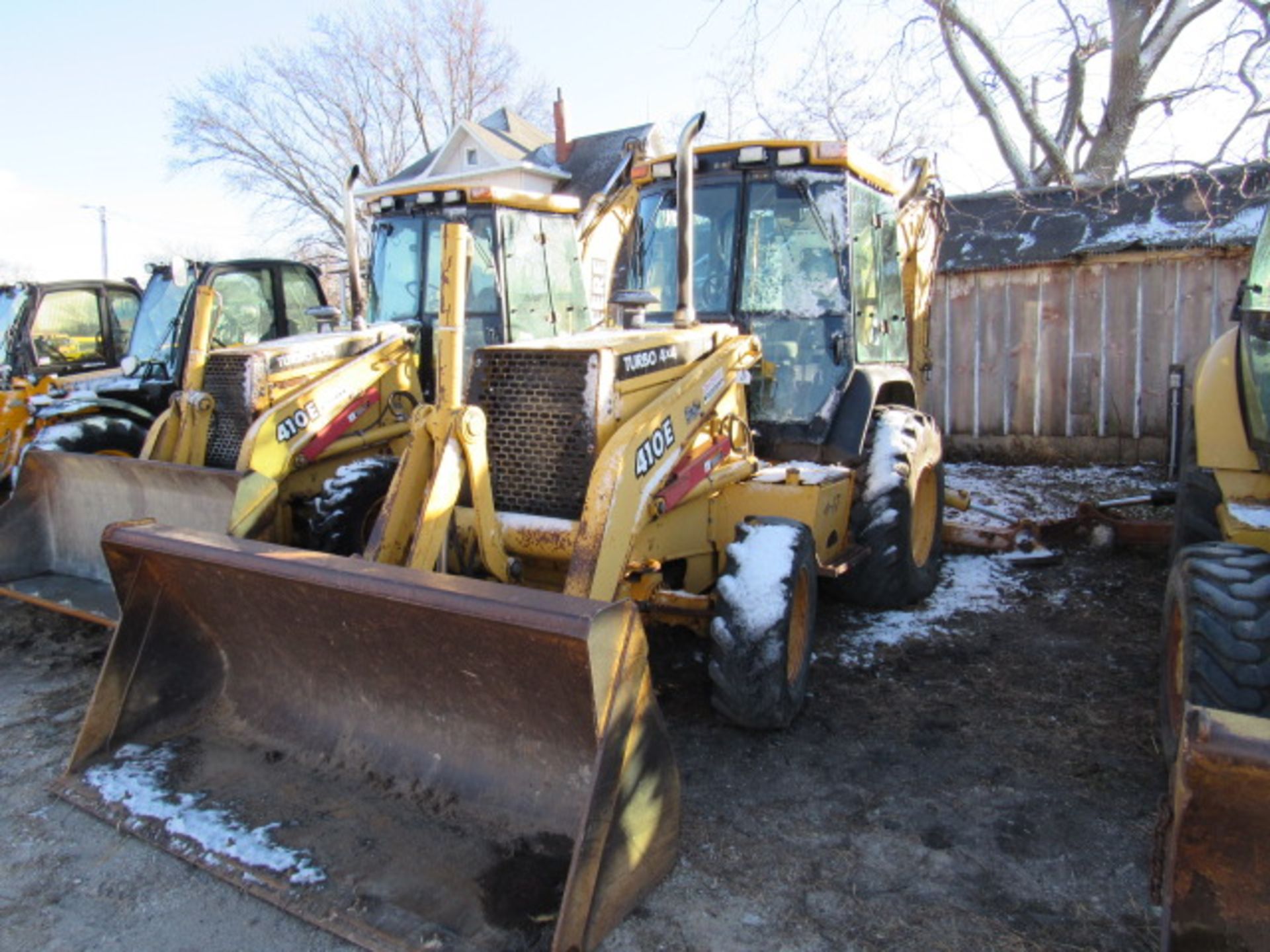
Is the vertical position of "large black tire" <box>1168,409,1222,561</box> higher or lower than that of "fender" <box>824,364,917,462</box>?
lower

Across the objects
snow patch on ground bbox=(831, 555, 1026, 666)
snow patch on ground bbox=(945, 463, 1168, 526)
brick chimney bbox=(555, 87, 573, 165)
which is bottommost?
snow patch on ground bbox=(831, 555, 1026, 666)

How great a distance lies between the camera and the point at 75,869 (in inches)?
127

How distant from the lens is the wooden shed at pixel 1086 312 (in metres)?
10.5

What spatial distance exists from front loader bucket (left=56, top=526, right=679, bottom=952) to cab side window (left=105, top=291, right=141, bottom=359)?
7.89m

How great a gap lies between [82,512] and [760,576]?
4.43 meters

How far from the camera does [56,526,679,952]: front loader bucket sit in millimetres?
2689

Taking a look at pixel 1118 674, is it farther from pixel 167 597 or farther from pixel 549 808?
pixel 167 597

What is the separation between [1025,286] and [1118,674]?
7.66 metres

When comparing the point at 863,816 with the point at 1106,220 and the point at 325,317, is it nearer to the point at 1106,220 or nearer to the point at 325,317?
the point at 325,317

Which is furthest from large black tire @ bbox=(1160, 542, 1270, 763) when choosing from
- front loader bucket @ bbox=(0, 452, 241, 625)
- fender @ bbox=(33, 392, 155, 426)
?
fender @ bbox=(33, 392, 155, 426)

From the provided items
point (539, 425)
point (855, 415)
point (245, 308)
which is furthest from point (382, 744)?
point (245, 308)

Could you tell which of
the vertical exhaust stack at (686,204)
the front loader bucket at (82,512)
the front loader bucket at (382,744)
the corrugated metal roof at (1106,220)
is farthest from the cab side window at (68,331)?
the corrugated metal roof at (1106,220)

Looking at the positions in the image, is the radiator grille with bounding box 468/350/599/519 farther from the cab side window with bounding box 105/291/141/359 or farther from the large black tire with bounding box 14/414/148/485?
the cab side window with bounding box 105/291/141/359

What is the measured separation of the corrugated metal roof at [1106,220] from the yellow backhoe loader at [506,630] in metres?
6.90
